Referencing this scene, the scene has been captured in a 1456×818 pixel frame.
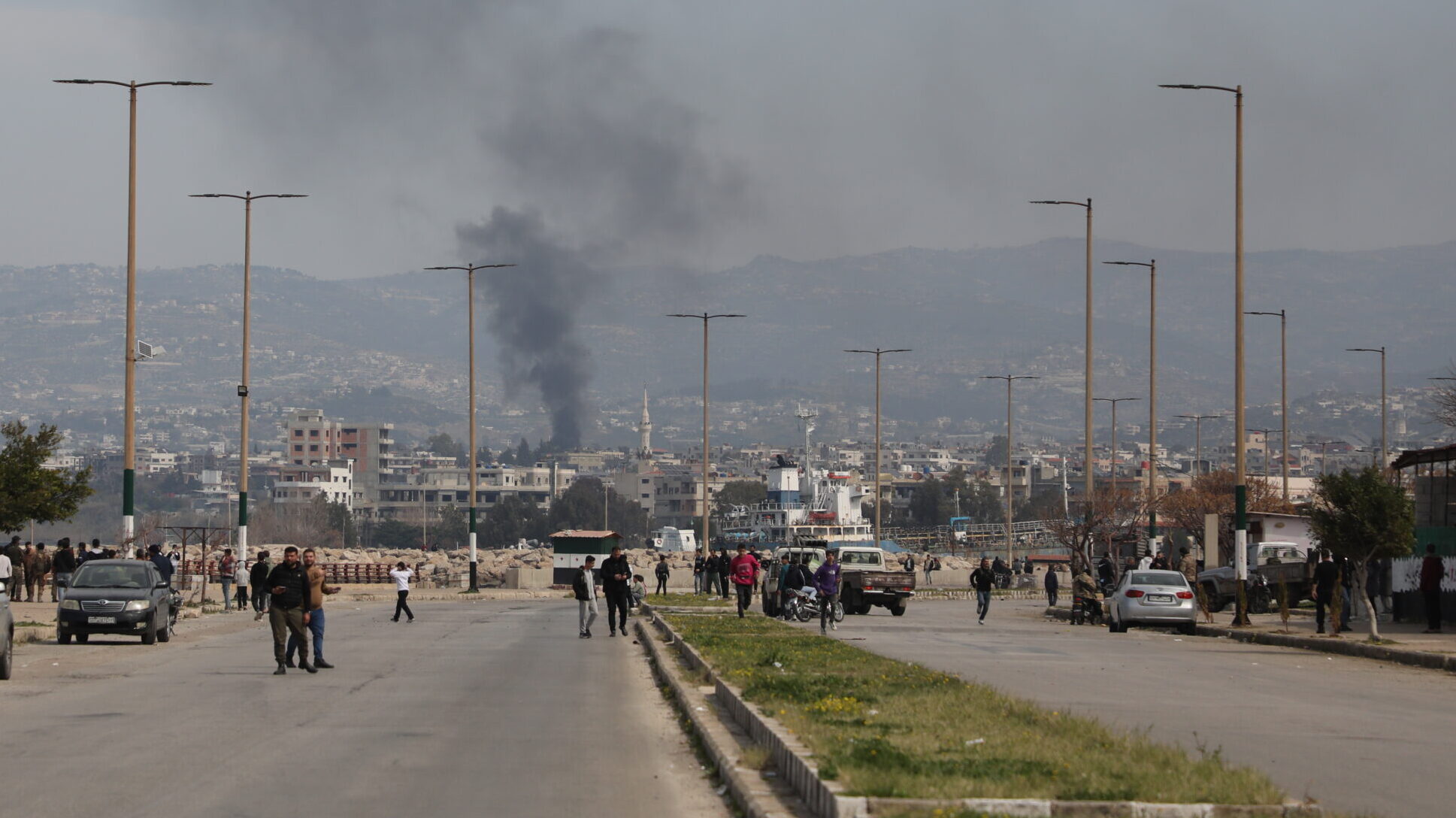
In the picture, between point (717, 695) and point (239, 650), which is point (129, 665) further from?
point (717, 695)

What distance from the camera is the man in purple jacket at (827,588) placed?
33.8 meters

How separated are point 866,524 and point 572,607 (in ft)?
308

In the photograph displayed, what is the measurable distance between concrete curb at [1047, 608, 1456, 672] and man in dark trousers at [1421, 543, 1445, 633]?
94.1 inches

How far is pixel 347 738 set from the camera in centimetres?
1498

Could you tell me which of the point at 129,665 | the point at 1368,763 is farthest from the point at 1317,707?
the point at 129,665

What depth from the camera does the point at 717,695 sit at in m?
18.0

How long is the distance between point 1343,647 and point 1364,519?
2.40 meters

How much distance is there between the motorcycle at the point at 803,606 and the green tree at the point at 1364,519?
11343mm

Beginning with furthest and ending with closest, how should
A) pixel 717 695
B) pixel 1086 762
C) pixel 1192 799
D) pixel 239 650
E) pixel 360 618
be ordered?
1. pixel 360 618
2. pixel 239 650
3. pixel 717 695
4. pixel 1086 762
5. pixel 1192 799

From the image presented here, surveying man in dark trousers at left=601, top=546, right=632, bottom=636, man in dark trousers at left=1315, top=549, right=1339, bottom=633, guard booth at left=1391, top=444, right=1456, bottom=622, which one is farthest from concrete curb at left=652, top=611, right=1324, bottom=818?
guard booth at left=1391, top=444, right=1456, bottom=622

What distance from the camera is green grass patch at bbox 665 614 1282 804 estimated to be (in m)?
10.0

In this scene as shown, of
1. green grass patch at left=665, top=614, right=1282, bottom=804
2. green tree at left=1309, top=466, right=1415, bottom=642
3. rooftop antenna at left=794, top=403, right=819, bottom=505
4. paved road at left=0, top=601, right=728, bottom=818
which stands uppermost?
rooftop antenna at left=794, top=403, right=819, bottom=505

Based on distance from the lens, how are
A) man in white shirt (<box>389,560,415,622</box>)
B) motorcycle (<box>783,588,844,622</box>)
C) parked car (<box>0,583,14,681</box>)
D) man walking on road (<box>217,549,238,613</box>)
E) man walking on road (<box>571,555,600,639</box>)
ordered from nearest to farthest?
parked car (<box>0,583,14,681</box>)
man walking on road (<box>571,555,600,639</box>)
man in white shirt (<box>389,560,415,622</box>)
motorcycle (<box>783,588,844,622</box>)
man walking on road (<box>217,549,238,613</box>)

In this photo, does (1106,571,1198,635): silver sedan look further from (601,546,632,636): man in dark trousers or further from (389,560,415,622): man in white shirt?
(389,560,415,622): man in white shirt
